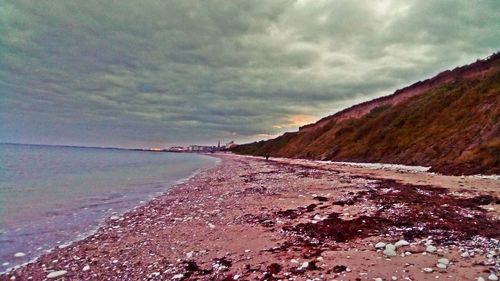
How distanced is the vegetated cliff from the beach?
1761 cm

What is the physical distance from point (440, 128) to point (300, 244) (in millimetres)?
46193

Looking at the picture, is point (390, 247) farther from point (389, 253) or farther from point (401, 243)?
point (401, 243)

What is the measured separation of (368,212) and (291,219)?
312 cm

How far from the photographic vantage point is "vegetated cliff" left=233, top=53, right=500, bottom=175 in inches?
1234

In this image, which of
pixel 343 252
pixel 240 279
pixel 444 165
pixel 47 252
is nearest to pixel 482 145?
pixel 444 165

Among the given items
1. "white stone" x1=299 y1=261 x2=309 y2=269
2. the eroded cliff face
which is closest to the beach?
"white stone" x1=299 y1=261 x2=309 y2=269

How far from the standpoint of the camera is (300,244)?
9.52 meters

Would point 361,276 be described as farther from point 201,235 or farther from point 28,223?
point 28,223

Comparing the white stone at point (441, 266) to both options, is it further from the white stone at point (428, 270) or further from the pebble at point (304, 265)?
the pebble at point (304, 265)

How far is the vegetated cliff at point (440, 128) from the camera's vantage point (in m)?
31.3

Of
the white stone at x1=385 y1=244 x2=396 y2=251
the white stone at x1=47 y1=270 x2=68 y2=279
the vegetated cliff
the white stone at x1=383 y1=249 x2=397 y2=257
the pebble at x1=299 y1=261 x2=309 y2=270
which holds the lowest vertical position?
the white stone at x1=47 y1=270 x2=68 y2=279

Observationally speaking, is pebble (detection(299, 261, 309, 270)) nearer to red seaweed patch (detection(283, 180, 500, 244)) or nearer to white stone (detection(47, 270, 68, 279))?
red seaweed patch (detection(283, 180, 500, 244))

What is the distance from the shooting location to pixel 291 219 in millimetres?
13047

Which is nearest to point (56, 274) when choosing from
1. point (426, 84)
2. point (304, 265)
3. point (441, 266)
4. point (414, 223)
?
point (304, 265)
